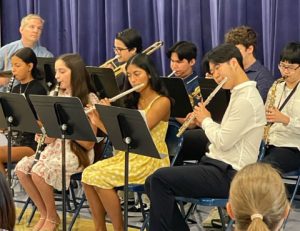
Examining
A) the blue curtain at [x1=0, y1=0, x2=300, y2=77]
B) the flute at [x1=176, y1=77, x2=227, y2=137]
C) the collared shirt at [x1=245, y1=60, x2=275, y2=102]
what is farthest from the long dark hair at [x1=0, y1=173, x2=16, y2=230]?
the blue curtain at [x1=0, y1=0, x2=300, y2=77]

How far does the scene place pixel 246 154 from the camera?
3.16 metres

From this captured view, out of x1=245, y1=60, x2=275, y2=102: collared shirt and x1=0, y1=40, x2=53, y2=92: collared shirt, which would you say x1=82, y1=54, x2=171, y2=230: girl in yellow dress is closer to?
x1=245, y1=60, x2=275, y2=102: collared shirt

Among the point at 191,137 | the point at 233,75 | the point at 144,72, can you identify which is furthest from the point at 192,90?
the point at 233,75

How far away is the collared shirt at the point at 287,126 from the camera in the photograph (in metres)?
3.64

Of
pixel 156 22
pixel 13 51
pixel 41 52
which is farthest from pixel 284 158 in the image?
pixel 13 51

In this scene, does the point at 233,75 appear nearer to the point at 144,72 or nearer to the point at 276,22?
the point at 144,72

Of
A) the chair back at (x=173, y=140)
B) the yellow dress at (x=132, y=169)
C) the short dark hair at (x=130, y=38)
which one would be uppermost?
the short dark hair at (x=130, y=38)

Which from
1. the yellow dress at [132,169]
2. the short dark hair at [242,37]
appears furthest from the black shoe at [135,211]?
the short dark hair at [242,37]

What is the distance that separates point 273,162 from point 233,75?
581 millimetres

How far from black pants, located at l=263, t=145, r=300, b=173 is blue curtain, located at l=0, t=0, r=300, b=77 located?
944 millimetres

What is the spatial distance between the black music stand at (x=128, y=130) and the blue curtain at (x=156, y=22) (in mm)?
1664

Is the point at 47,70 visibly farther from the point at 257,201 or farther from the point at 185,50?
the point at 257,201

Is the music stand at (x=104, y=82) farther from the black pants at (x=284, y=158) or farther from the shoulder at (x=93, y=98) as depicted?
the black pants at (x=284, y=158)

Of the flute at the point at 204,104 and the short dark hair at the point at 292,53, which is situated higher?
the short dark hair at the point at 292,53
